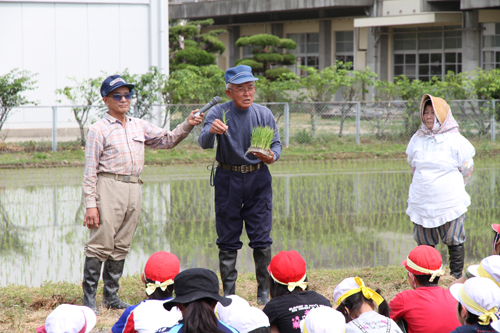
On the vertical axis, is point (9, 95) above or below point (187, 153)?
above

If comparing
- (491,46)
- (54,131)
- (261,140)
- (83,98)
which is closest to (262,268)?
(261,140)

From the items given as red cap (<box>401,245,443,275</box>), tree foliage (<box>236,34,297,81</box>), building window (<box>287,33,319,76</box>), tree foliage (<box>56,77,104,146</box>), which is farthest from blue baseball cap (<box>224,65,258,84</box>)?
building window (<box>287,33,319,76</box>)

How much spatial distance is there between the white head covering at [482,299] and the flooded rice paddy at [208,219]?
12.0ft

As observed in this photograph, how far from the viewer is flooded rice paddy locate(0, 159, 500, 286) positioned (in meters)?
6.95

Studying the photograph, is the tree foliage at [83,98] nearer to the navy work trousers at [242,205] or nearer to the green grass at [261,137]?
the navy work trousers at [242,205]

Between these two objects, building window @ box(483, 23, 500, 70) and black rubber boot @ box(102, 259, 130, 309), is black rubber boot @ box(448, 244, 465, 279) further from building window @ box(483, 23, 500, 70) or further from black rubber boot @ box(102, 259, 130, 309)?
building window @ box(483, 23, 500, 70)

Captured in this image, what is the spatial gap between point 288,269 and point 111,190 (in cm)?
206

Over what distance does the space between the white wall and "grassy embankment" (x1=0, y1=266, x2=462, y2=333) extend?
1335 cm

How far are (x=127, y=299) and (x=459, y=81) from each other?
1611 centimetres

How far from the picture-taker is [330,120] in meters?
18.0

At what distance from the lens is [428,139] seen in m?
5.98

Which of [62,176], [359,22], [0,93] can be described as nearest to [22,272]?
[62,176]

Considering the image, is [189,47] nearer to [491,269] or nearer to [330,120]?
[330,120]

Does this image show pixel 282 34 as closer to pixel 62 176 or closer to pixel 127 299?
pixel 62 176
